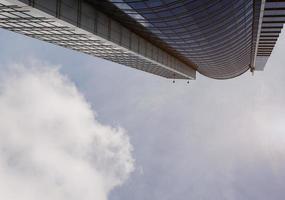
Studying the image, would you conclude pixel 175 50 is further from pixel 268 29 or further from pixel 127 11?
pixel 127 11

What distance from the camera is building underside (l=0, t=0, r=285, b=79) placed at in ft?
121

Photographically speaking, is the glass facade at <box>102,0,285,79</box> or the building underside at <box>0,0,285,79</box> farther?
the glass facade at <box>102,0,285,79</box>

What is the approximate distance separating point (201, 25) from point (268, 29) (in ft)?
89.2

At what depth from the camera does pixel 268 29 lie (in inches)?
3164

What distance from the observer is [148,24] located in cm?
5522

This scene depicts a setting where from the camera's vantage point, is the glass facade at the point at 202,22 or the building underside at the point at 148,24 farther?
the glass facade at the point at 202,22

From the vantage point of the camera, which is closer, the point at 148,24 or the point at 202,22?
the point at 148,24

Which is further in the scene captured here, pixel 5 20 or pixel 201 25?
pixel 201 25

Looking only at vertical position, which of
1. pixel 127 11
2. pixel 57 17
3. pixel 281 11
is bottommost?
pixel 57 17

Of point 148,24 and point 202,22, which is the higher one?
point 202,22

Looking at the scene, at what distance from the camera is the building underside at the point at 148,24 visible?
36.7m

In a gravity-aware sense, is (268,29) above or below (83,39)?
above

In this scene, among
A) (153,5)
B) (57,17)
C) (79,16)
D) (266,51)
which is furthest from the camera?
(266,51)

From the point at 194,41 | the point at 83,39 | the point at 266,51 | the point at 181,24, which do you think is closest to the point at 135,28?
the point at 181,24
